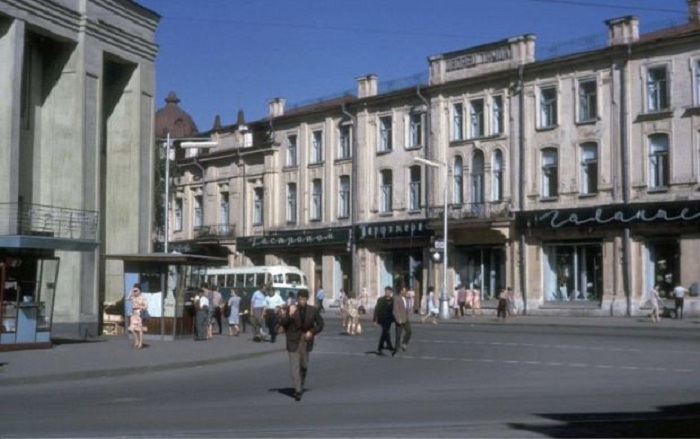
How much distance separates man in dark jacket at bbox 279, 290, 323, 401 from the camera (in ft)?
55.5

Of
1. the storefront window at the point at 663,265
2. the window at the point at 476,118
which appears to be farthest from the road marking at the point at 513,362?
the window at the point at 476,118

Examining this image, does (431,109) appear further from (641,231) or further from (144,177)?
(144,177)

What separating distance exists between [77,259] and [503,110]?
1085 inches

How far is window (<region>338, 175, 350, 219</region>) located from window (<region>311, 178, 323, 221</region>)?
177 cm

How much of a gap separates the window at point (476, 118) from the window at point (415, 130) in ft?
11.9

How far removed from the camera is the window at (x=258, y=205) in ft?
223

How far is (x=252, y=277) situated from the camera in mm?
56156

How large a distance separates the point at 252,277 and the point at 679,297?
2219 cm

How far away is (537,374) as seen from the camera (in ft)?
69.7

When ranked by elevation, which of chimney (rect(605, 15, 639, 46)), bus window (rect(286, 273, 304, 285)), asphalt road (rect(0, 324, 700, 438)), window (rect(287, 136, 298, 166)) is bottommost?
asphalt road (rect(0, 324, 700, 438))

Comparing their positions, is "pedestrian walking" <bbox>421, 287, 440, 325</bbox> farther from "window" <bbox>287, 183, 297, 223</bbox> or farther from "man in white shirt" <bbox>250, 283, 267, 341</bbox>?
"window" <bbox>287, 183, 297, 223</bbox>

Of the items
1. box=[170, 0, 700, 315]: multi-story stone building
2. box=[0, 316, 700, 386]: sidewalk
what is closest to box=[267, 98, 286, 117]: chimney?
Answer: box=[170, 0, 700, 315]: multi-story stone building

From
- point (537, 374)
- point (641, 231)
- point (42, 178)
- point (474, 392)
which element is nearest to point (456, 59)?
point (641, 231)

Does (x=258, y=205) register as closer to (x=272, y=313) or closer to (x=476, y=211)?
(x=476, y=211)
